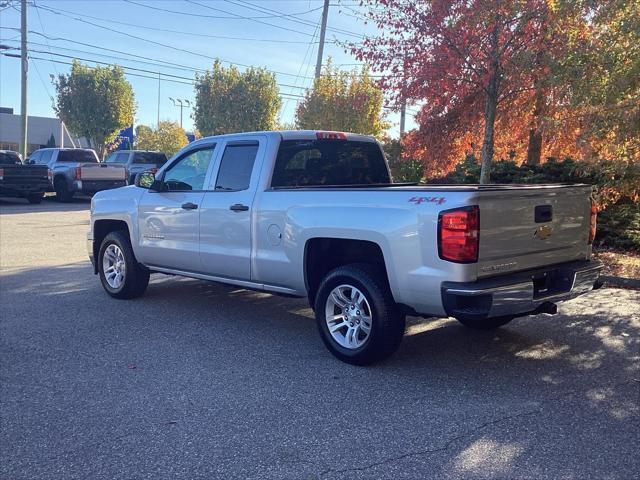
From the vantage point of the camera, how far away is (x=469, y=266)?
4496mm

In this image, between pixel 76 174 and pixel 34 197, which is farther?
pixel 76 174

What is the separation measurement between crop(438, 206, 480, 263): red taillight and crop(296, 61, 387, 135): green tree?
17.0 m

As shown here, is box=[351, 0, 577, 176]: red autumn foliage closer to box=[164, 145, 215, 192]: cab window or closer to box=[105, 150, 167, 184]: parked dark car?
box=[164, 145, 215, 192]: cab window

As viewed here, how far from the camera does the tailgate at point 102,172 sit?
22.6 m

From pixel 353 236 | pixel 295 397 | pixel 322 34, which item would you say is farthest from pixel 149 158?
pixel 295 397

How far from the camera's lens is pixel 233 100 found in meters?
31.2

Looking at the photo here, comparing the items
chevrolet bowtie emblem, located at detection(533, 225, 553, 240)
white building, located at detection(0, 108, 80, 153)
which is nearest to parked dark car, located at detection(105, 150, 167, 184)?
chevrolet bowtie emblem, located at detection(533, 225, 553, 240)

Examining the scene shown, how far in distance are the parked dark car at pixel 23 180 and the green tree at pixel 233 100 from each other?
10.7 m

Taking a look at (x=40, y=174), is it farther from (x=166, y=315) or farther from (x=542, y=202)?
(x=542, y=202)

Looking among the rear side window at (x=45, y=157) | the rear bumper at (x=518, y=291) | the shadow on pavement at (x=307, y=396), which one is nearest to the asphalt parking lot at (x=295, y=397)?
the shadow on pavement at (x=307, y=396)

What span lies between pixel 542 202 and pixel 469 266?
975 millimetres

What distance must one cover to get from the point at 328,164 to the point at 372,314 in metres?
2.07

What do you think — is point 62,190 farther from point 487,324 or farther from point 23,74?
point 487,324

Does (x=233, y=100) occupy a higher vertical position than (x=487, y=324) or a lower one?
higher
